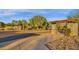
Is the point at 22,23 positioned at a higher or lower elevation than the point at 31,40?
higher

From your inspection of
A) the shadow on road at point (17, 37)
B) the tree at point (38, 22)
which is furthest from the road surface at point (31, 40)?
the tree at point (38, 22)

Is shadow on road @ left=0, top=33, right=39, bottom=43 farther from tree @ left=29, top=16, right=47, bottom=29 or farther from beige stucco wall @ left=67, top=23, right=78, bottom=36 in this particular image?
beige stucco wall @ left=67, top=23, right=78, bottom=36

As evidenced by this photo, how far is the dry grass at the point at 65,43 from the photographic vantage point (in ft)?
5.81

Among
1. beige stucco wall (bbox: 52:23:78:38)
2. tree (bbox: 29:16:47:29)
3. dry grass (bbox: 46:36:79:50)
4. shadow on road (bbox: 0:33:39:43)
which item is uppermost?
A: tree (bbox: 29:16:47:29)

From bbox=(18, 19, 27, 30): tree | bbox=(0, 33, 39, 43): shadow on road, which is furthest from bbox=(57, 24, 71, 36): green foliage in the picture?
bbox=(18, 19, 27, 30): tree

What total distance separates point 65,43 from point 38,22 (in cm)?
43

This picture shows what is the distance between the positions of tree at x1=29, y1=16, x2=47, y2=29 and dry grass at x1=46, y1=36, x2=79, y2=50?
24 centimetres

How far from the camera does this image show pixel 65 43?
5.84 feet

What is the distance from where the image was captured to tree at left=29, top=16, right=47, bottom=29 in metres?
1.78

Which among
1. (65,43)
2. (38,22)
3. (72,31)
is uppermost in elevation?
(38,22)

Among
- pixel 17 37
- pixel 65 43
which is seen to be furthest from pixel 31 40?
pixel 65 43

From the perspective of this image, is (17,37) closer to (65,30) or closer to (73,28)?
(65,30)
